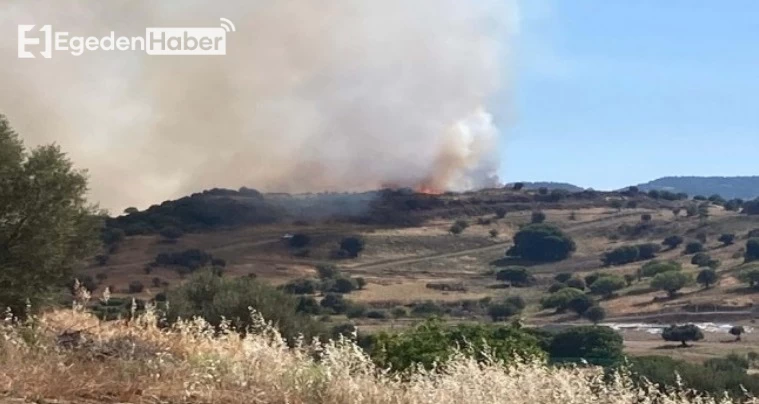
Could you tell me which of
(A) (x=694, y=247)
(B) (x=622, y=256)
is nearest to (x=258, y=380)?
(B) (x=622, y=256)

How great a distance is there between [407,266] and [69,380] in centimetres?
8035

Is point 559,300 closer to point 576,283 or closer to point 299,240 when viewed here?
point 576,283

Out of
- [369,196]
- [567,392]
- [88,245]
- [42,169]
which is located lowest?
[567,392]

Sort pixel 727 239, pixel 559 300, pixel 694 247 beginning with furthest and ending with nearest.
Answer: pixel 727 239
pixel 694 247
pixel 559 300

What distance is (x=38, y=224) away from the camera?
1374 centimetres

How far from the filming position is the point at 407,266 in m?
85.8

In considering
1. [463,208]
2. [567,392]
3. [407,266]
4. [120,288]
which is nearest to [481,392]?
[567,392]

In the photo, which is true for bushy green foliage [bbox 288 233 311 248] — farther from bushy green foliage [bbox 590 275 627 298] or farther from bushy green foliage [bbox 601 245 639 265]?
bushy green foliage [bbox 590 275 627 298]

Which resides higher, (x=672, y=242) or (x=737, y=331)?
(x=672, y=242)

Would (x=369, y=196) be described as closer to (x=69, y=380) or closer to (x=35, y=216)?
(x=35, y=216)

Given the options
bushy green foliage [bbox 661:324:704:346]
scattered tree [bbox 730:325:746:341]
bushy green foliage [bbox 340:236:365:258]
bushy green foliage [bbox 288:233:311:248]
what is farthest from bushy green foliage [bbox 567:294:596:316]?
bushy green foliage [bbox 288:233:311:248]

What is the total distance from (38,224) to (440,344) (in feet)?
19.8

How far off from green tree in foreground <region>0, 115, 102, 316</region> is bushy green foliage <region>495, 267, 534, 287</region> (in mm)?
62537

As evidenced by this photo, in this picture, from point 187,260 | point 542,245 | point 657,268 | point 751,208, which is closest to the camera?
point 657,268
